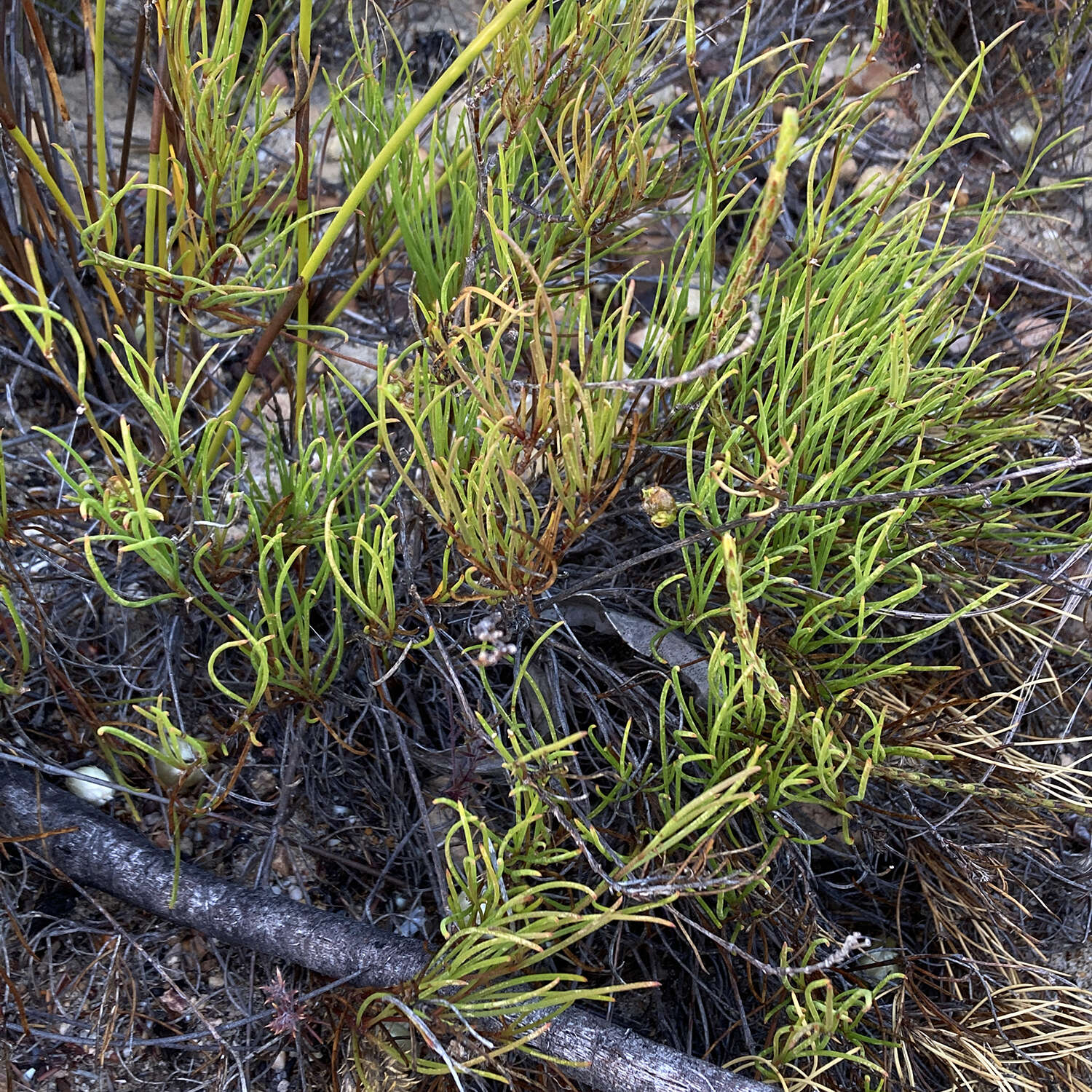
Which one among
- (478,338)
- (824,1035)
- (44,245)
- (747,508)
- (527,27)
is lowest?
(824,1035)

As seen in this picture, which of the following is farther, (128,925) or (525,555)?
(128,925)

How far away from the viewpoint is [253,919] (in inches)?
38.3

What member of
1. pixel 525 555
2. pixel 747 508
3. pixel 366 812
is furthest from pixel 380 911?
pixel 747 508

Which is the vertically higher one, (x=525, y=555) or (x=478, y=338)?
(x=478, y=338)

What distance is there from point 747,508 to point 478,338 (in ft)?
1.28

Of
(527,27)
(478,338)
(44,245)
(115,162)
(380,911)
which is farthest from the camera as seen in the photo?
(115,162)

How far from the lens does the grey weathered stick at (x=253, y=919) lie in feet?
2.93

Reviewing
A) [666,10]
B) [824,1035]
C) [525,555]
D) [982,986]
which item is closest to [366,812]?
[525,555]

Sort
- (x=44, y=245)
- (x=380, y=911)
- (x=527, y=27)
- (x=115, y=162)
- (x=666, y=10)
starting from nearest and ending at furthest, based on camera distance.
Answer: (x=527, y=27)
(x=380, y=911)
(x=44, y=245)
(x=115, y=162)
(x=666, y=10)

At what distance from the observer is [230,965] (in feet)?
3.37

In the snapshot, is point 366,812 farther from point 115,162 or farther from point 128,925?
point 115,162

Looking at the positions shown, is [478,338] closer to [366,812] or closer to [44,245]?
[366,812]

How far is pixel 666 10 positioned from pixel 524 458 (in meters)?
1.61

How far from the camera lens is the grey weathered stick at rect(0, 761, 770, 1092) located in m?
0.89
